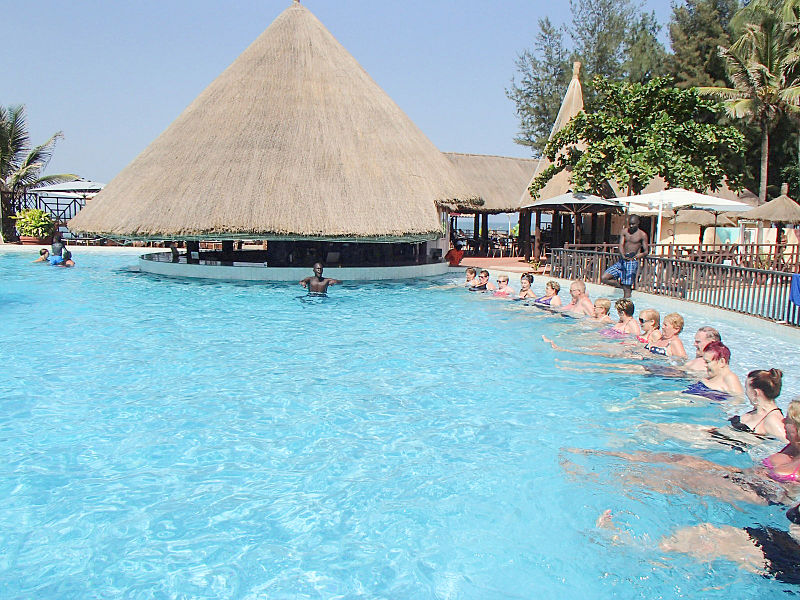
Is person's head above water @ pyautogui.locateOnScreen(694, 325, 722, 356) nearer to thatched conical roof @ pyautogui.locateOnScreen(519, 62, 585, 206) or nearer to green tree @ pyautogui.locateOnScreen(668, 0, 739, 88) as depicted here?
Answer: thatched conical roof @ pyautogui.locateOnScreen(519, 62, 585, 206)

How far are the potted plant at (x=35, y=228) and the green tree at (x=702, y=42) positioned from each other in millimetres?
33730

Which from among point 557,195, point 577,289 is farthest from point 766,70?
Result: point 577,289

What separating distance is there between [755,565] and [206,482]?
4343mm

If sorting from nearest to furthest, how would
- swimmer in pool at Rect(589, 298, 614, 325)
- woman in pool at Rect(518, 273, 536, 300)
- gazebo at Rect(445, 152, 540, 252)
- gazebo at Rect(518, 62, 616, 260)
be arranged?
swimmer in pool at Rect(589, 298, 614, 325) < woman in pool at Rect(518, 273, 536, 300) < gazebo at Rect(518, 62, 616, 260) < gazebo at Rect(445, 152, 540, 252)

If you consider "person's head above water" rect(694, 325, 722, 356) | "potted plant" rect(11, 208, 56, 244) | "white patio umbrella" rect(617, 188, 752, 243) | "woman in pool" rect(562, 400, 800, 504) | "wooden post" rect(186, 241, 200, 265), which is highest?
"white patio umbrella" rect(617, 188, 752, 243)

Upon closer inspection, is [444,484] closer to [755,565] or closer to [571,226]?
[755,565]

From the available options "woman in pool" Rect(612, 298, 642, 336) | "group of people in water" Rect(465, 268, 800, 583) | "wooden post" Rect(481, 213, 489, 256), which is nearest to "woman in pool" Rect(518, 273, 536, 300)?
"woman in pool" Rect(612, 298, 642, 336)

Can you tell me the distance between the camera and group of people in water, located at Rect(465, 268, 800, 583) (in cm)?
439

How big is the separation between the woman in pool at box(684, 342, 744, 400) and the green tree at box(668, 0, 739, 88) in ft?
103

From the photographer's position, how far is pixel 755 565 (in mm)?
4242

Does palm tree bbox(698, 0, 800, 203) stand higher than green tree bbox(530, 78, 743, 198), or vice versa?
palm tree bbox(698, 0, 800, 203)

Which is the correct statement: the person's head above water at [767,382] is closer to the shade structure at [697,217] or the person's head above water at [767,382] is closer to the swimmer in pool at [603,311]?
the swimmer in pool at [603,311]

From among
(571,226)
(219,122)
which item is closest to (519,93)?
(571,226)

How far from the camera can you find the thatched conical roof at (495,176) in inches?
1120
